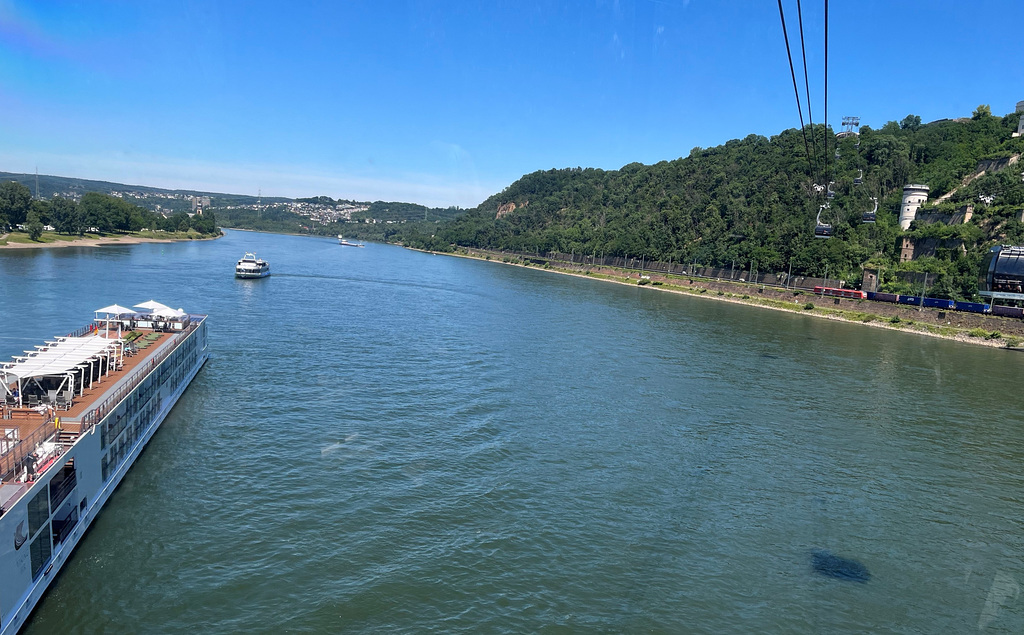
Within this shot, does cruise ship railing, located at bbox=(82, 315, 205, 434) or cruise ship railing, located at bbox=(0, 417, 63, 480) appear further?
cruise ship railing, located at bbox=(82, 315, 205, 434)

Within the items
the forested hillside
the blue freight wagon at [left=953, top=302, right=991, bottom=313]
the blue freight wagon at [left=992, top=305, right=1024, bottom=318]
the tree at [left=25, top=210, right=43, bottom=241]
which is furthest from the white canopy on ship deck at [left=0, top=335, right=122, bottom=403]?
the tree at [left=25, top=210, right=43, bottom=241]

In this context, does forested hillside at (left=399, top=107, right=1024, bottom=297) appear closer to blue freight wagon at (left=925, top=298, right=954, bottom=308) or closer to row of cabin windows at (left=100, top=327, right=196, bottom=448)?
blue freight wagon at (left=925, top=298, right=954, bottom=308)

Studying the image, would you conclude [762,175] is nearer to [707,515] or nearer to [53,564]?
[707,515]

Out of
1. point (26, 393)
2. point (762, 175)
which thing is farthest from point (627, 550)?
point (762, 175)

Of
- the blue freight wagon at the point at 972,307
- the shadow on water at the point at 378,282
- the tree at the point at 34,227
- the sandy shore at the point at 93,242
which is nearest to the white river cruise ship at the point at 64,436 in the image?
the shadow on water at the point at 378,282

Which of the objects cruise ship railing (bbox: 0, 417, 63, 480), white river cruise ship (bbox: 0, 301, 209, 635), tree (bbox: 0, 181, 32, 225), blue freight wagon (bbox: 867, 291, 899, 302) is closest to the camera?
white river cruise ship (bbox: 0, 301, 209, 635)

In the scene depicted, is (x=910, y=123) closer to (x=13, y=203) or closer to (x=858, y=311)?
(x=858, y=311)

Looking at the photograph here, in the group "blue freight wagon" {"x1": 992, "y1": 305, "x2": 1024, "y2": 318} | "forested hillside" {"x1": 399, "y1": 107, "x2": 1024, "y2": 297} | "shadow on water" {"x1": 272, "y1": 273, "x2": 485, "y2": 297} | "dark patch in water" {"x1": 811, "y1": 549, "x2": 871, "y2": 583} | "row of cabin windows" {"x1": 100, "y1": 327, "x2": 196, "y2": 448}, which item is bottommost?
"dark patch in water" {"x1": 811, "y1": 549, "x2": 871, "y2": 583}
